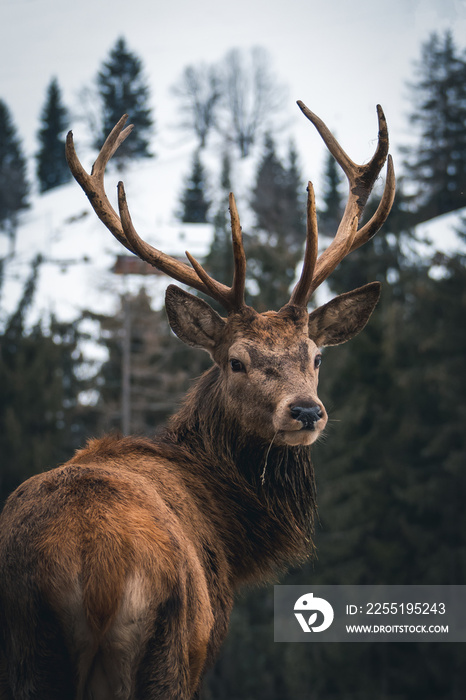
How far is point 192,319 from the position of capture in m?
4.95

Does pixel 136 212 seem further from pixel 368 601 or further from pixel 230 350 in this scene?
pixel 230 350

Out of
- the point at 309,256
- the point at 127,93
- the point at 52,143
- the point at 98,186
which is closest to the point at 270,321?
the point at 309,256

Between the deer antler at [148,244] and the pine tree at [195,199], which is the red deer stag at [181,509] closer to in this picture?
the deer antler at [148,244]

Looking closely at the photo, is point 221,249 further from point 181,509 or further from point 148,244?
point 181,509

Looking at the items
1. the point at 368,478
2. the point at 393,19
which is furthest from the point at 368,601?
the point at 393,19

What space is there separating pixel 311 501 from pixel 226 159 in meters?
31.6

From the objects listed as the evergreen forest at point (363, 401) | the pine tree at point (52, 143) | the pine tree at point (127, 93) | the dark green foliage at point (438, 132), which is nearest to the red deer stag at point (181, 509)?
the evergreen forest at point (363, 401)

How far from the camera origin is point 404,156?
28.8 meters

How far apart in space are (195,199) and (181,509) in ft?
137

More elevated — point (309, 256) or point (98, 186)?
point (98, 186)

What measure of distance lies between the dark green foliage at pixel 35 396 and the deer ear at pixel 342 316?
24.4 m

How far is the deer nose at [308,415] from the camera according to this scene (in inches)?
157

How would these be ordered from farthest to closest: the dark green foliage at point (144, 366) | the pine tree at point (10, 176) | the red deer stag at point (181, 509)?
1. the pine tree at point (10, 176)
2. the dark green foliage at point (144, 366)
3. the red deer stag at point (181, 509)

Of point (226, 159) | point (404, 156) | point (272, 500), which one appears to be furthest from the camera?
point (226, 159)
